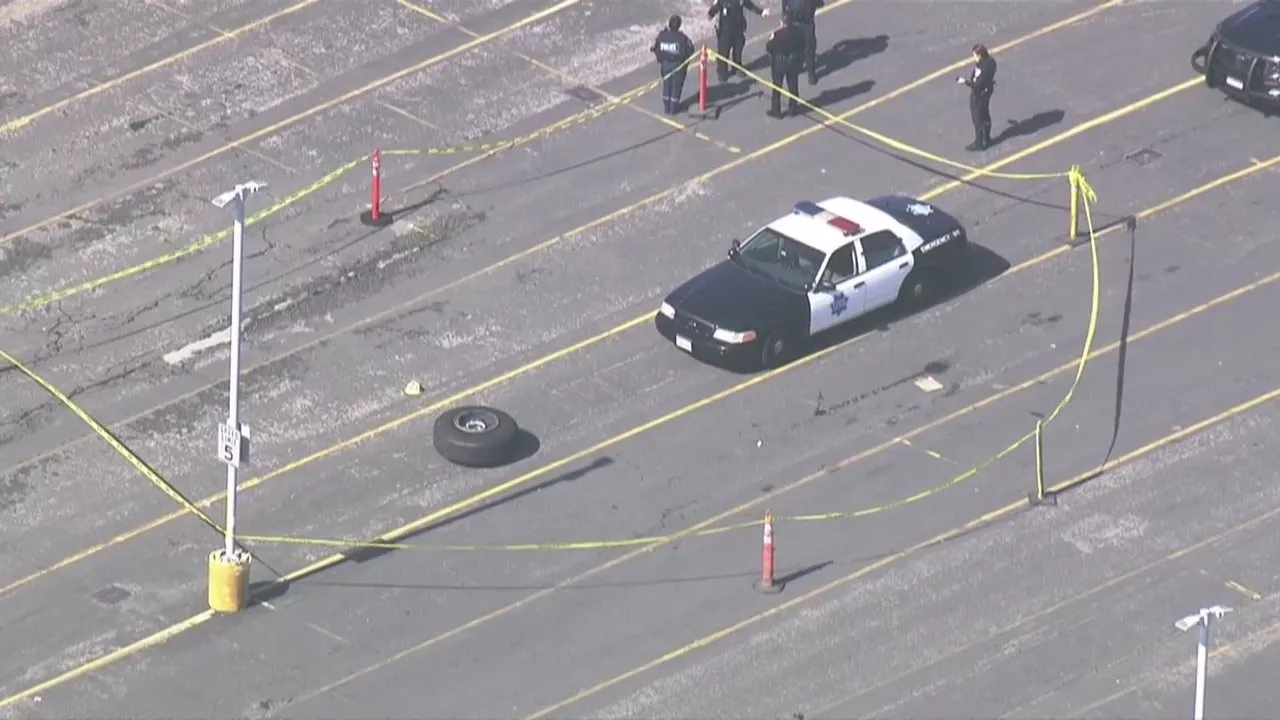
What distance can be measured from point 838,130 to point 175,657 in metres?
14.5

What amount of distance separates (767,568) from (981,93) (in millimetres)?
10668

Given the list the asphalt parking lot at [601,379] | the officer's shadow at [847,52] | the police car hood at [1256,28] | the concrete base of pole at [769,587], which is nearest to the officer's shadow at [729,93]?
the asphalt parking lot at [601,379]

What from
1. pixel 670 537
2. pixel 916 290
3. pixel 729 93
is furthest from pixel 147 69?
pixel 670 537

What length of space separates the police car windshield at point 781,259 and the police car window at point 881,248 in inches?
27.3

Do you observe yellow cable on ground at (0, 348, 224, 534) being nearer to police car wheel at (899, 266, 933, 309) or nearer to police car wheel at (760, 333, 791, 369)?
police car wheel at (760, 333, 791, 369)

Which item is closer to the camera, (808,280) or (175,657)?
(175,657)

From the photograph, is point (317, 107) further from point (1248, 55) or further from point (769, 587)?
point (769, 587)

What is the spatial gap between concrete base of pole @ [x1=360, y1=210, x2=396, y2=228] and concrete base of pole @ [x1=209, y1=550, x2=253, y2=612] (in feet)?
28.5

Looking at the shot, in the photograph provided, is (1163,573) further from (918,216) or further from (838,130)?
(838,130)

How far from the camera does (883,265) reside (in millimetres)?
36062

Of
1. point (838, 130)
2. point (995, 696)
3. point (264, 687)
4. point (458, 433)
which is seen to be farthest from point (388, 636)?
point (838, 130)

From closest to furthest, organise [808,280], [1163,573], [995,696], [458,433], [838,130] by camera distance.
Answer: [995,696] → [1163,573] → [458,433] → [808,280] → [838,130]

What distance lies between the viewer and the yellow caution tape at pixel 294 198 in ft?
123

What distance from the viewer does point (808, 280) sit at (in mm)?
35656
